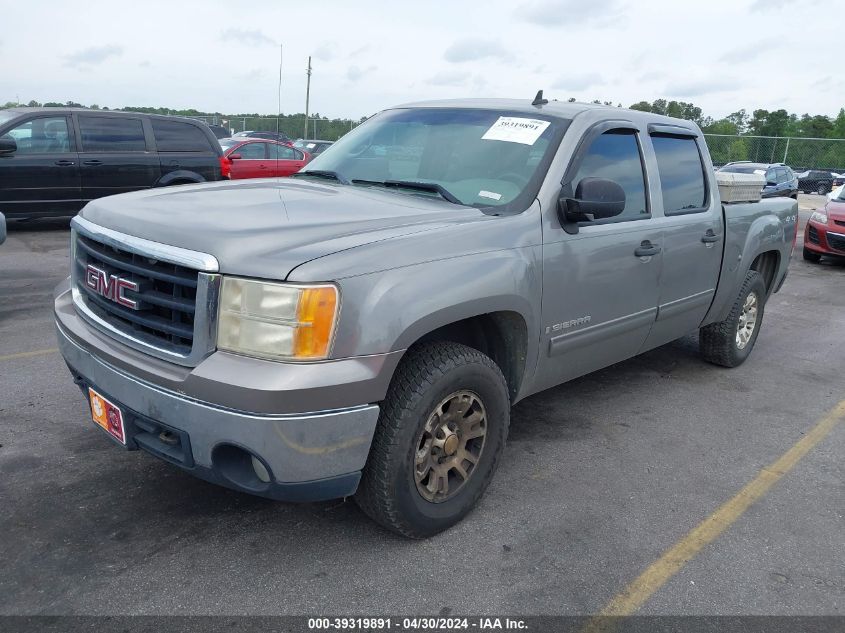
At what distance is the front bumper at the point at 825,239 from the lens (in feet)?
38.1

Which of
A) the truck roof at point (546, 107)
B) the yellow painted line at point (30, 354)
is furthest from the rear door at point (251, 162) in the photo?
the truck roof at point (546, 107)

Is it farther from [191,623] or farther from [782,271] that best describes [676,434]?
[191,623]

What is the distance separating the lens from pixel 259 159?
16.8 meters

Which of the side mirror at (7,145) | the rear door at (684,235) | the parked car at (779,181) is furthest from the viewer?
the parked car at (779,181)

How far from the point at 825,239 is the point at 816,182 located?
23.7 meters

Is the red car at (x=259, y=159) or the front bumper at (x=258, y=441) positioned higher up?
the red car at (x=259, y=159)

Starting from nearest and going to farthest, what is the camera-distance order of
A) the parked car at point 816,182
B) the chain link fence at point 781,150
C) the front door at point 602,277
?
the front door at point 602,277, the parked car at point 816,182, the chain link fence at point 781,150

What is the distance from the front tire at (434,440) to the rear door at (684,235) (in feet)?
5.41

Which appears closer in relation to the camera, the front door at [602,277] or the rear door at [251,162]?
the front door at [602,277]

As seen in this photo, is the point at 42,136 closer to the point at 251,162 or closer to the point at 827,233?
the point at 251,162

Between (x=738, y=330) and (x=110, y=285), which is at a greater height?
(x=110, y=285)

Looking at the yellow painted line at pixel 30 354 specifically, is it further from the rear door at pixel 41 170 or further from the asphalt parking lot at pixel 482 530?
the rear door at pixel 41 170

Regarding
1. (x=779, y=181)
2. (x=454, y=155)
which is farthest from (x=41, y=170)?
(x=779, y=181)

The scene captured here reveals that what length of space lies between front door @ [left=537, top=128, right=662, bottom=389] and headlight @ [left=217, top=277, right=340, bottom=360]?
125cm
